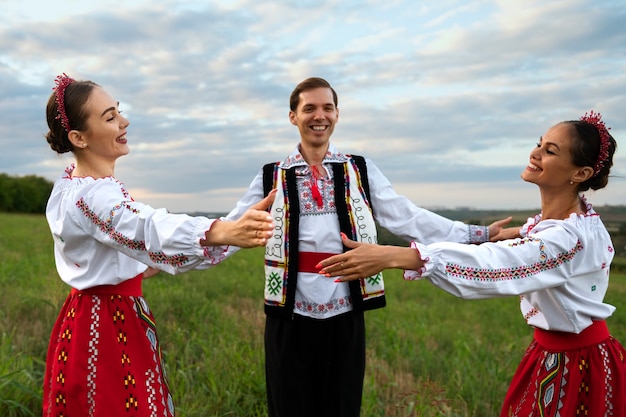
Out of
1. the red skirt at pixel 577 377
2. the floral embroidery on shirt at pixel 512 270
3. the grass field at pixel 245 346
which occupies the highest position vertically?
the floral embroidery on shirt at pixel 512 270

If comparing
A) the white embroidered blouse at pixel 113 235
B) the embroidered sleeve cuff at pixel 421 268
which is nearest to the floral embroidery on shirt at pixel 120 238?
the white embroidered blouse at pixel 113 235

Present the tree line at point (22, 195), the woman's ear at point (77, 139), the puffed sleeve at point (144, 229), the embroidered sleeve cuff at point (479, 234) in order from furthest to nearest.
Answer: the tree line at point (22, 195)
the embroidered sleeve cuff at point (479, 234)
the woman's ear at point (77, 139)
the puffed sleeve at point (144, 229)

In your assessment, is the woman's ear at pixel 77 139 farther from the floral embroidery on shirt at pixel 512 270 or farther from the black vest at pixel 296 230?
the floral embroidery on shirt at pixel 512 270

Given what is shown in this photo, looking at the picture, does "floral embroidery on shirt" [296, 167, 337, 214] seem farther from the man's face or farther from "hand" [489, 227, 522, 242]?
"hand" [489, 227, 522, 242]

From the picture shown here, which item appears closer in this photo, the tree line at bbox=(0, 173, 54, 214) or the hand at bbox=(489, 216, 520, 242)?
the hand at bbox=(489, 216, 520, 242)

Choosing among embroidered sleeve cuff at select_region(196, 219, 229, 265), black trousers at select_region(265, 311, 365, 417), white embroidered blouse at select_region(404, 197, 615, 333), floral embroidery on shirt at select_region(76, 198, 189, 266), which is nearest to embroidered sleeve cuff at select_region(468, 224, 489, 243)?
white embroidered blouse at select_region(404, 197, 615, 333)

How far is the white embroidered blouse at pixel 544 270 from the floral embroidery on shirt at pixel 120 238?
89 cm

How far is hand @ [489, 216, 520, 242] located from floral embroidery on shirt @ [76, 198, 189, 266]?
1821 mm

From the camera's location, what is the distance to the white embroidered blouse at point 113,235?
2268 millimetres

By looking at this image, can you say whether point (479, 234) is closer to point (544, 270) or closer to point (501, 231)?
point (501, 231)

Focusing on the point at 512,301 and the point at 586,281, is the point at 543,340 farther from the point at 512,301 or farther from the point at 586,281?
the point at 512,301

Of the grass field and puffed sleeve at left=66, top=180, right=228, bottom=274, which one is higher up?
puffed sleeve at left=66, top=180, right=228, bottom=274

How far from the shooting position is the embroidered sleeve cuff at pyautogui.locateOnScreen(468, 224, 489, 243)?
3.37 metres

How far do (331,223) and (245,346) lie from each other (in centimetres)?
192
